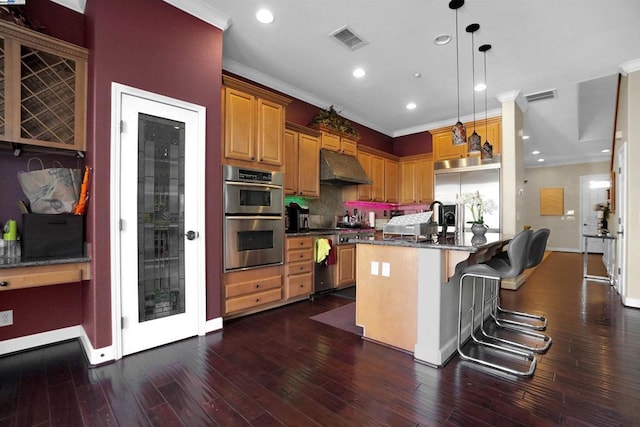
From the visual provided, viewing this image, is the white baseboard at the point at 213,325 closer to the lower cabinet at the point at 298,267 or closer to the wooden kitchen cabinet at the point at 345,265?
the lower cabinet at the point at 298,267

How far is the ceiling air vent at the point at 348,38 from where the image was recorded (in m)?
3.19

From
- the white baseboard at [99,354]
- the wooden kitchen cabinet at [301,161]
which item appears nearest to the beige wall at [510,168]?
the wooden kitchen cabinet at [301,161]

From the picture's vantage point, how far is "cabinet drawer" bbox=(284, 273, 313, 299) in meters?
3.85

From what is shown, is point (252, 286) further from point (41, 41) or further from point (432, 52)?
point (432, 52)

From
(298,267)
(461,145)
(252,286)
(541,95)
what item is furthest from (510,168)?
(252,286)

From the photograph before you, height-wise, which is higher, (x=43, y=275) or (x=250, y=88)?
(x=250, y=88)

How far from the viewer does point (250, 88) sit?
11.4 feet

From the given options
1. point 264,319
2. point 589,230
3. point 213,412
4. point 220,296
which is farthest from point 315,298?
point 589,230

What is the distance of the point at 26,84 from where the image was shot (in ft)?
7.68

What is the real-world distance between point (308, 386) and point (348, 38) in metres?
3.41

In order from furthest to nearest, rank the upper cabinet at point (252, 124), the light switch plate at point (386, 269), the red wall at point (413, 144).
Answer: the red wall at point (413, 144), the upper cabinet at point (252, 124), the light switch plate at point (386, 269)

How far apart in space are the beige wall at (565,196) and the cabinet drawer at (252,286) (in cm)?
956

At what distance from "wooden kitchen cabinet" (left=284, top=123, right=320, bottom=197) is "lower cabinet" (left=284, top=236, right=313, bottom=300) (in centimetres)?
78

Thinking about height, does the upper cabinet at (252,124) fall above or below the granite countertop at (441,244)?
above
